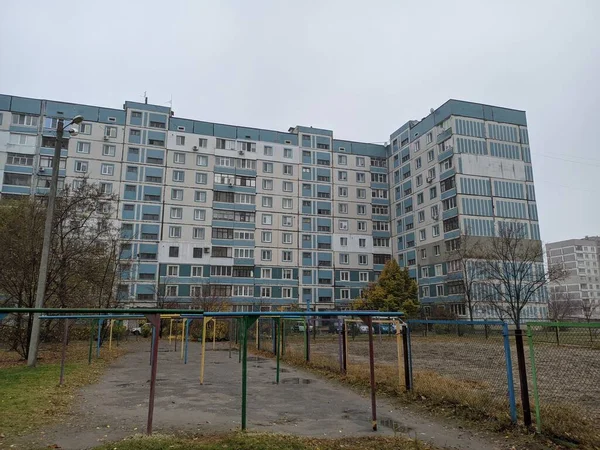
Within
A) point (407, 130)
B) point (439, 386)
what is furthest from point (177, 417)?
point (407, 130)

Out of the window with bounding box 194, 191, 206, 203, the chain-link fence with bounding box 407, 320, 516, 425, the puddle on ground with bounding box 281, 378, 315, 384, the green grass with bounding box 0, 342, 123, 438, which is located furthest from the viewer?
the window with bounding box 194, 191, 206, 203

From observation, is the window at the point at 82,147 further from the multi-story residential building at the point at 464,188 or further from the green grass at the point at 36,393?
the green grass at the point at 36,393

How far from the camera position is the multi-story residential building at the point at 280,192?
186ft

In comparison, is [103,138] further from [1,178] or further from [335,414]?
[335,414]


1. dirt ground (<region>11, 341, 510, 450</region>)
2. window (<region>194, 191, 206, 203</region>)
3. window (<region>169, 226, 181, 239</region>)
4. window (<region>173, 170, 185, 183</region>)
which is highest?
window (<region>173, 170, 185, 183</region>)

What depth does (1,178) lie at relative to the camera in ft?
186

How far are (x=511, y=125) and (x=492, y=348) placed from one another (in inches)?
2205

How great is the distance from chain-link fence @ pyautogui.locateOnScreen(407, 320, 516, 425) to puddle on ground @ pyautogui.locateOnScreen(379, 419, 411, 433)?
144 centimetres

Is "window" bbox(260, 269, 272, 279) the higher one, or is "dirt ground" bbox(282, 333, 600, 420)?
"window" bbox(260, 269, 272, 279)

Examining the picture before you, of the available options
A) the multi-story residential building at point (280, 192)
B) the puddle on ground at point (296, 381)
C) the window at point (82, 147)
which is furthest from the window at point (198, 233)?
the puddle on ground at point (296, 381)

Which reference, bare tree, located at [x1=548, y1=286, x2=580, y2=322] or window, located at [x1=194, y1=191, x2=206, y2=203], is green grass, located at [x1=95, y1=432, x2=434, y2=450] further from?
window, located at [x1=194, y1=191, x2=206, y2=203]

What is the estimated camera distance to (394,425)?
803cm

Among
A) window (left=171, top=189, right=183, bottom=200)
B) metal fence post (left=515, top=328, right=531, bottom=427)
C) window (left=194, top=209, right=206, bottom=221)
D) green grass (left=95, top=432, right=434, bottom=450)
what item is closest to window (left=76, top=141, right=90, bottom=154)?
window (left=171, top=189, right=183, bottom=200)

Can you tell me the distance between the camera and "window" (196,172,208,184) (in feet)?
208
